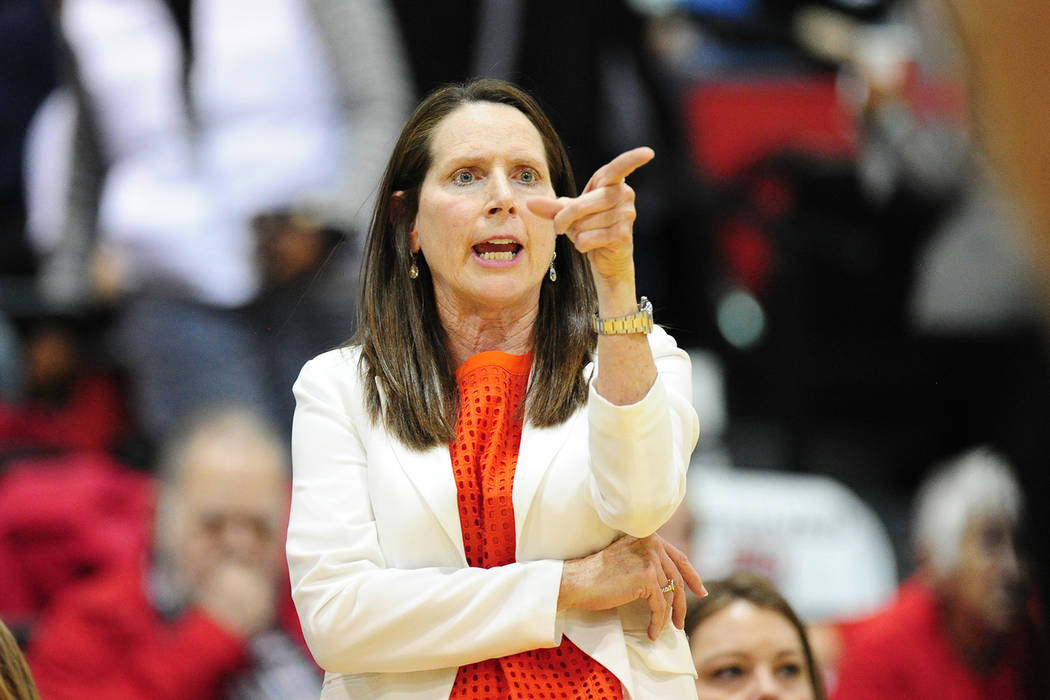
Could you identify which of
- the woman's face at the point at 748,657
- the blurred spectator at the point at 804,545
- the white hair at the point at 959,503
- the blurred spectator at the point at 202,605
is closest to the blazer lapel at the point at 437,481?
the woman's face at the point at 748,657

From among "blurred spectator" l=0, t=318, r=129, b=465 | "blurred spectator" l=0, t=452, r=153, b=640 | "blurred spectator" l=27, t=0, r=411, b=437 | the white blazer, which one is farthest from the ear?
"blurred spectator" l=0, t=318, r=129, b=465

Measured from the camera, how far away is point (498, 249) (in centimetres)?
171

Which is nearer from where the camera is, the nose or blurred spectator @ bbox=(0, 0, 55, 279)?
the nose

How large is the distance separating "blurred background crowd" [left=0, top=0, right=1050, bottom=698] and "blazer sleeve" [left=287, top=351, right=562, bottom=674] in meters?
1.42

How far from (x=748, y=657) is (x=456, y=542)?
2.48 feet

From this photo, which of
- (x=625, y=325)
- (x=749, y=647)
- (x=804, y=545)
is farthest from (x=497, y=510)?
(x=804, y=545)

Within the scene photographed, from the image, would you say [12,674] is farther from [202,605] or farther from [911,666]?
[911,666]

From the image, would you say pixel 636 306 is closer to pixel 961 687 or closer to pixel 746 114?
pixel 961 687

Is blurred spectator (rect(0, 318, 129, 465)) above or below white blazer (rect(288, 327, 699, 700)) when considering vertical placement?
below

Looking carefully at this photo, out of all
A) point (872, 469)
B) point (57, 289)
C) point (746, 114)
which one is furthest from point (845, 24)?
point (57, 289)

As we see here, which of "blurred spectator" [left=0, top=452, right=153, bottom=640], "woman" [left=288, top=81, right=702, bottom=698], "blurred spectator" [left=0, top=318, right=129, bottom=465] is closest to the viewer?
"woman" [left=288, top=81, right=702, bottom=698]

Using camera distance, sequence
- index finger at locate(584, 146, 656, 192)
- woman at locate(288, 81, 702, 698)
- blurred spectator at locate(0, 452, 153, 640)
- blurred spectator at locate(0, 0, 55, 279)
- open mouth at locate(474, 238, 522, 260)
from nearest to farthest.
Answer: index finger at locate(584, 146, 656, 192)
woman at locate(288, 81, 702, 698)
open mouth at locate(474, 238, 522, 260)
blurred spectator at locate(0, 452, 153, 640)
blurred spectator at locate(0, 0, 55, 279)

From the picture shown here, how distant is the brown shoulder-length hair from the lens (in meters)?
1.67

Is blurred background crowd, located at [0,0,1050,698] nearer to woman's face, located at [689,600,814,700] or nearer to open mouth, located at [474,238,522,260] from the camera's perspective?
woman's face, located at [689,600,814,700]
